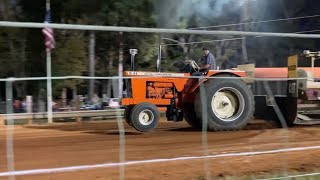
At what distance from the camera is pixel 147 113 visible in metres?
12.6

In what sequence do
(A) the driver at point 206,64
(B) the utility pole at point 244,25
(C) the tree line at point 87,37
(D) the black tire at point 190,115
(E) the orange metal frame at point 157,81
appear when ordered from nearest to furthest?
(A) the driver at point 206,64 → (E) the orange metal frame at point 157,81 → (D) the black tire at point 190,115 → (C) the tree line at point 87,37 → (B) the utility pole at point 244,25

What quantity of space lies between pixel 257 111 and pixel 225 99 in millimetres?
1373

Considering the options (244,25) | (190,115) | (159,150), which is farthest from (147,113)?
(244,25)

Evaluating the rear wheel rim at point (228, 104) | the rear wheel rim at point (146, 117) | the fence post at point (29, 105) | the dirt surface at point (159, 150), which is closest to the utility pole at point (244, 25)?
the dirt surface at point (159, 150)

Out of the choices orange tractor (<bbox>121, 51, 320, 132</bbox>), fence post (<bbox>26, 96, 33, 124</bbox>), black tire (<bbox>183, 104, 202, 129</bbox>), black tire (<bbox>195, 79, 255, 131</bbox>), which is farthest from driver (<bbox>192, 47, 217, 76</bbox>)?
fence post (<bbox>26, 96, 33, 124</bbox>)

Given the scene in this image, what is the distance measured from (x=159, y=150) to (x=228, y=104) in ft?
10.4

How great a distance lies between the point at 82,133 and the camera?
491 inches

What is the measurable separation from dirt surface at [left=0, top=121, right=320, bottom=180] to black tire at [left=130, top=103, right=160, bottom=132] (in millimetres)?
230

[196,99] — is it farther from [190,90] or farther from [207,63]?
[207,63]

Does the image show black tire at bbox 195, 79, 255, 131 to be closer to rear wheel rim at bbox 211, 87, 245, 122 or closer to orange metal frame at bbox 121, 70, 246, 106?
rear wheel rim at bbox 211, 87, 245, 122

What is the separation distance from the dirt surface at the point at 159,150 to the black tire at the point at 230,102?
11.9 inches

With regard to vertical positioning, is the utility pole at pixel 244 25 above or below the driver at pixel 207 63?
above

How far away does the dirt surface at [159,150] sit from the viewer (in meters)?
7.88

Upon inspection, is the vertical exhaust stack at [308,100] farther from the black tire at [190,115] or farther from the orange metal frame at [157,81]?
the black tire at [190,115]
